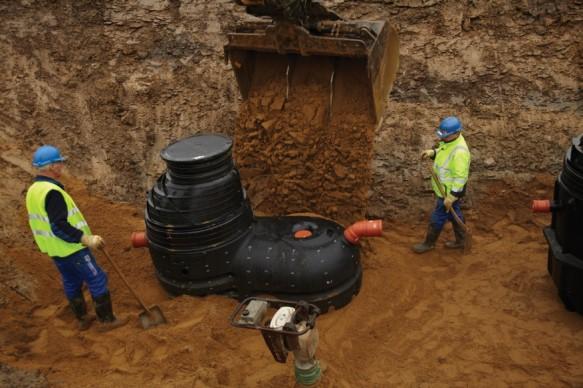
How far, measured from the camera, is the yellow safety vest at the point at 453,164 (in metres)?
5.64

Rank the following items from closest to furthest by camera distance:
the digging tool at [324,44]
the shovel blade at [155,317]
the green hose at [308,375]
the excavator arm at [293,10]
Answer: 1. the green hose at [308,375]
2. the excavator arm at [293,10]
3. the digging tool at [324,44]
4. the shovel blade at [155,317]

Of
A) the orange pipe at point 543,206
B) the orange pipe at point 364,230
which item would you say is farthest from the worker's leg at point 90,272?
the orange pipe at point 543,206

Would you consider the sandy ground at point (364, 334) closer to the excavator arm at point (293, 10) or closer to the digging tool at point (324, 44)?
the digging tool at point (324, 44)

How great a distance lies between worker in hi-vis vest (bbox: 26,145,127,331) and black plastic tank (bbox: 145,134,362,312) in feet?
2.04

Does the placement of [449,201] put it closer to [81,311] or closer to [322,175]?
[322,175]

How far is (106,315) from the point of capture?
5031 mm

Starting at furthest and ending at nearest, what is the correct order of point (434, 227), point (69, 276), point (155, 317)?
point (434, 227) < point (155, 317) < point (69, 276)

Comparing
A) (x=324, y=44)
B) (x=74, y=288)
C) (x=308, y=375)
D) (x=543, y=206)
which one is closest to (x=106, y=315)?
(x=74, y=288)

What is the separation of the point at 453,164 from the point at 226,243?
2.42 meters

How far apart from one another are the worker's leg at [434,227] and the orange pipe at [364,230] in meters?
1.33

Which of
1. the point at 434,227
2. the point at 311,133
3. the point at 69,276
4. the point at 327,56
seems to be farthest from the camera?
the point at 434,227

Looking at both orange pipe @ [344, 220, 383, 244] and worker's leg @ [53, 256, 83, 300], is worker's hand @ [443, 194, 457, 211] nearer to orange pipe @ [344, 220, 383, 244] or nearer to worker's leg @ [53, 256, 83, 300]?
orange pipe @ [344, 220, 383, 244]

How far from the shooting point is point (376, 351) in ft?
15.6

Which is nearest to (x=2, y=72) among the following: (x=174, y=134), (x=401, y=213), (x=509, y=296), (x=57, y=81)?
(x=57, y=81)
